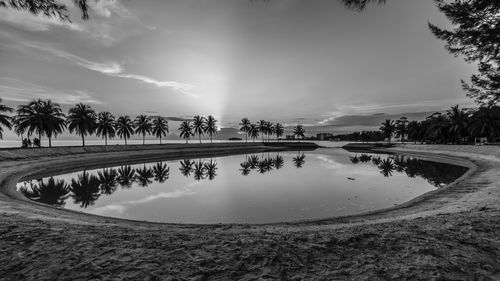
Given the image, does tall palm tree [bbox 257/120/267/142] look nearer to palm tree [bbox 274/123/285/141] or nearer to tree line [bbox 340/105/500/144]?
palm tree [bbox 274/123/285/141]

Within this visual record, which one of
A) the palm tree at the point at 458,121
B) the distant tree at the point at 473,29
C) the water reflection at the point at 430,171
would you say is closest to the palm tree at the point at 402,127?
the palm tree at the point at 458,121

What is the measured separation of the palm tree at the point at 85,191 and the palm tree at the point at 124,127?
175 feet

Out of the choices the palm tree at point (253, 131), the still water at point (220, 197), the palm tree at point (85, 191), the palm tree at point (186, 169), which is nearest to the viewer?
the still water at point (220, 197)

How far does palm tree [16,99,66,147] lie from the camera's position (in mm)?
43688

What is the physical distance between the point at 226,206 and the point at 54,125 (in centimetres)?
5075

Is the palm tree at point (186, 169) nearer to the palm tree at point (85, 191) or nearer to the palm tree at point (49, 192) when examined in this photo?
the palm tree at point (85, 191)

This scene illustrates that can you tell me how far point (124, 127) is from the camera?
72938 mm

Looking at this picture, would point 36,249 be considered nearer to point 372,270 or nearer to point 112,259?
point 112,259

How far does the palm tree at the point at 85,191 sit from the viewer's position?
1582 centimetres

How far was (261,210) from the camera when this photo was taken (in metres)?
13.5

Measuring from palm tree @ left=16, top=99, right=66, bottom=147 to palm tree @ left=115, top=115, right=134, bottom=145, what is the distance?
24.7m

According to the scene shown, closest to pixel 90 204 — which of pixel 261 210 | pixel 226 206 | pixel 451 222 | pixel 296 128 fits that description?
pixel 226 206

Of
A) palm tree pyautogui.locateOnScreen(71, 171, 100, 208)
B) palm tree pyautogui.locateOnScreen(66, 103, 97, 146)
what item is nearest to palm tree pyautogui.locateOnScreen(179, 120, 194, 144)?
palm tree pyautogui.locateOnScreen(66, 103, 97, 146)

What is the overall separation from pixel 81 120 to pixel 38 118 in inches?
428
